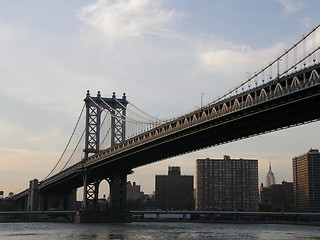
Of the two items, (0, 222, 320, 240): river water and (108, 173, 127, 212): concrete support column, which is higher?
(108, 173, 127, 212): concrete support column

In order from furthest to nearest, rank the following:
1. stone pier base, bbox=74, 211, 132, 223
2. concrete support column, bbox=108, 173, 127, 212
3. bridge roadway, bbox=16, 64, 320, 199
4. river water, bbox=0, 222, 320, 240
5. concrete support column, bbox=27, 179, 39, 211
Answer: concrete support column, bbox=27, 179, 39, 211 < concrete support column, bbox=108, 173, 127, 212 < stone pier base, bbox=74, 211, 132, 223 < river water, bbox=0, 222, 320, 240 < bridge roadway, bbox=16, 64, 320, 199

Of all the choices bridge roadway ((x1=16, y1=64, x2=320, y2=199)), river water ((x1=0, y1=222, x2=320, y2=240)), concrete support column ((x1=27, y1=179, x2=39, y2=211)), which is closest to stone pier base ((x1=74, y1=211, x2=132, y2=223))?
bridge roadway ((x1=16, y1=64, x2=320, y2=199))

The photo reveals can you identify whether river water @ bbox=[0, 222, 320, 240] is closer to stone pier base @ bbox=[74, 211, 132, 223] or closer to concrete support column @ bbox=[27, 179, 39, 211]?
stone pier base @ bbox=[74, 211, 132, 223]

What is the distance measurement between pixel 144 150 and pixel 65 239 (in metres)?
29.4

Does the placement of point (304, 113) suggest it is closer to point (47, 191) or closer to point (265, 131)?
point (265, 131)

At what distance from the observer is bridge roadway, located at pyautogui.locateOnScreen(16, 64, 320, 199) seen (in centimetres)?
4925

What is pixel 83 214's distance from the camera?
342ft

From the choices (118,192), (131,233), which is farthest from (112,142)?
(131,233)

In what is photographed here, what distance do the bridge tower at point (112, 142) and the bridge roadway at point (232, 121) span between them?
7.58 metres

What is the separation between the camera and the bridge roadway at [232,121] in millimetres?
49250

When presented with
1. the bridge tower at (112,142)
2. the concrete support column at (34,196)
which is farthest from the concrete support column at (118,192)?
the concrete support column at (34,196)

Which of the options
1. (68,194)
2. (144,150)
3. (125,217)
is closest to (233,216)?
(68,194)

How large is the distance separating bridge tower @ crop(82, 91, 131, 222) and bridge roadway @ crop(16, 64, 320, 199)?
758cm

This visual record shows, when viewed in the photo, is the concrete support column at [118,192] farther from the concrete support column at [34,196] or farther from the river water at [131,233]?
the concrete support column at [34,196]
